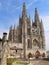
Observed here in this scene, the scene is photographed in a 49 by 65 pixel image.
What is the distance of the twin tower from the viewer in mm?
91250

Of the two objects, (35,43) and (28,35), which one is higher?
(28,35)

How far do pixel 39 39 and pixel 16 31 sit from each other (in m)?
14.0

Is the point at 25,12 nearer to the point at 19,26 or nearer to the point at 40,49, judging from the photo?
the point at 19,26

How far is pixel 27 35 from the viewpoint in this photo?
94.1 metres

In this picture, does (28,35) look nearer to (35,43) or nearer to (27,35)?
(27,35)

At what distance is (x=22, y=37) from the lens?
299 feet

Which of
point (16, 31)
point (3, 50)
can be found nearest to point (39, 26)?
point (16, 31)

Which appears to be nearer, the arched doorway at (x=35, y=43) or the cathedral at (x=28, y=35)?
the cathedral at (x=28, y=35)

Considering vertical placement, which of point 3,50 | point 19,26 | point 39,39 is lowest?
point 3,50

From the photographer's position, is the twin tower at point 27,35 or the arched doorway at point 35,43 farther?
the arched doorway at point 35,43

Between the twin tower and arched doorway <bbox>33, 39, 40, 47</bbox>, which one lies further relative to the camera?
arched doorway <bbox>33, 39, 40, 47</bbox>

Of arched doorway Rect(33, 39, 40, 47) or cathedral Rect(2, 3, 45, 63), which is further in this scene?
arched doorway Rect(33, 39, 40, 47)

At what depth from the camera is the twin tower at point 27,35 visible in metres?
91.2

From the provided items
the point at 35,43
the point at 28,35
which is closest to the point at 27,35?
the point at 28,35
